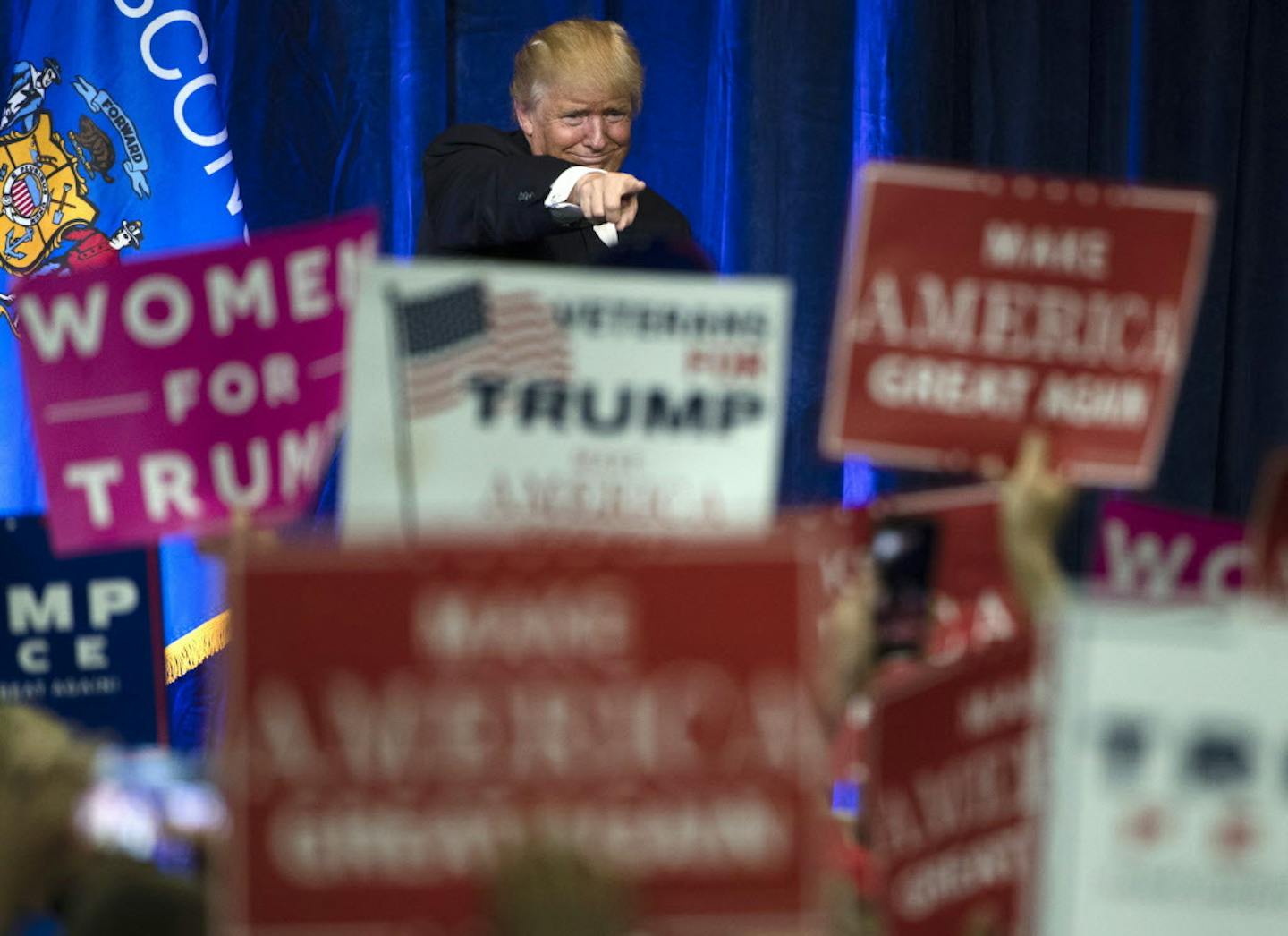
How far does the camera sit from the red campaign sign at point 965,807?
3.84ft

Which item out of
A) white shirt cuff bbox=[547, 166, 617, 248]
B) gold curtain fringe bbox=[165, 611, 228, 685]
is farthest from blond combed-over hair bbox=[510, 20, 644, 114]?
gold curtain fringe bbox=[165, 611, 228, 685]

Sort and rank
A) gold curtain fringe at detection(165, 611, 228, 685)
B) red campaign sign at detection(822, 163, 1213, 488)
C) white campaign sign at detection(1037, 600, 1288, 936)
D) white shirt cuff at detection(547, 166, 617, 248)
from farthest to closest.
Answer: gold curtain fringe at detection(165, 611, 228, 685) < white shirt cuff at detection(547, 166, 617, 248) < red campaign sign at detection(822, 163, 1213, 488) < white campaign sign at detection(1037, 600, 1288, 936)

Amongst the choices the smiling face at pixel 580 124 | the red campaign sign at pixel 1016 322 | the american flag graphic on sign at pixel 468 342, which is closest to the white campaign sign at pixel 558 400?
the american flag graphic on sign at pixel 468 342

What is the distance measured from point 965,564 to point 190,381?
2.20ft

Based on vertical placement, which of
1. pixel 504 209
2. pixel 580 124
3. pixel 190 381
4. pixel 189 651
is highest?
pixel 580 124

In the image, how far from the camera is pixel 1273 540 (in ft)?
4.49

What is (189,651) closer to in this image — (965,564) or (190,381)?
(190,381)

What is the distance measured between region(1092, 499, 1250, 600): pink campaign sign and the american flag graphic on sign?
54cm

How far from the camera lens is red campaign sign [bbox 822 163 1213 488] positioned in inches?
58.9

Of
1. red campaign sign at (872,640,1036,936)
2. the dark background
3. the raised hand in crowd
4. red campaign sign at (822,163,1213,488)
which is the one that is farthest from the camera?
the dark background

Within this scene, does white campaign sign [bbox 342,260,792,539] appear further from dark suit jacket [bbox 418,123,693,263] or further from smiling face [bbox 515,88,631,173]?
smiling face [bbox 515,88,631,173]

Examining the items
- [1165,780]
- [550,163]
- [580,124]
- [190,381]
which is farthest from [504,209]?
[1165,780]

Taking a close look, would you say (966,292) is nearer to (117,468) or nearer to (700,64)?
(117,468)

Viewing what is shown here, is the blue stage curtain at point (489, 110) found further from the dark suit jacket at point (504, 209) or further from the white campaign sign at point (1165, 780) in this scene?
the white campaign sign at point (1165, 780)
